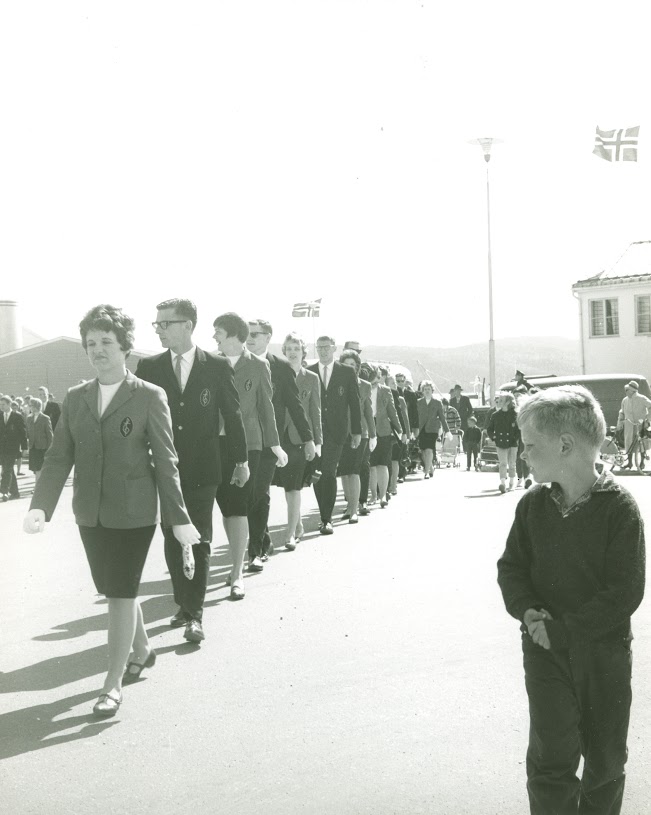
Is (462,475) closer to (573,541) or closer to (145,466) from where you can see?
(145,466)

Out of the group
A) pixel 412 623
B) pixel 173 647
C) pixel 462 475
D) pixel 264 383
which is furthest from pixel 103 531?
pixel 462 475

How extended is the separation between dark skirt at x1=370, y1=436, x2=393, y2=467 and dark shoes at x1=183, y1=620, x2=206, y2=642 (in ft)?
28.5

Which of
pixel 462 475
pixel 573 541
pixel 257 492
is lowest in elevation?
pixel 462 475

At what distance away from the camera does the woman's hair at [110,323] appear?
545 centimetres

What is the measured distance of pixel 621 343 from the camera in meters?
46.6

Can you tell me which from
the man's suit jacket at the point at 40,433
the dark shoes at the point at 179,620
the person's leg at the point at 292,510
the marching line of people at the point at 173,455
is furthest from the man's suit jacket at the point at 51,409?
the dark shoes at the point at 179,620

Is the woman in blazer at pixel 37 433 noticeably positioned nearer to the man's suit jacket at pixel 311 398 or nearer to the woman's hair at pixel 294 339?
the man's suit jacket at pixel 311 398

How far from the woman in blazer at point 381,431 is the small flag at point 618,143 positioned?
1378cm

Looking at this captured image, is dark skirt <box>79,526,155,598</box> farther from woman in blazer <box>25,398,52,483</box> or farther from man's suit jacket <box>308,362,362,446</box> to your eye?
woman in blazer <box>25,398,52,483</box>

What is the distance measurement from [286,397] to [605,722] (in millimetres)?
7114

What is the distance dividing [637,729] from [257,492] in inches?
195

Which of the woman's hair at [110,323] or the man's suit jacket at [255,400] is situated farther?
the man's suit jacket at [255,400]

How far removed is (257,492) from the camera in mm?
9312

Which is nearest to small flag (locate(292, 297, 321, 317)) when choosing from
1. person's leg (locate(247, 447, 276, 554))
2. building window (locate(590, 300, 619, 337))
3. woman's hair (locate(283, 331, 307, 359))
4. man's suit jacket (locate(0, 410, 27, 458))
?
building window (locate(590, 300, 619, 337))
